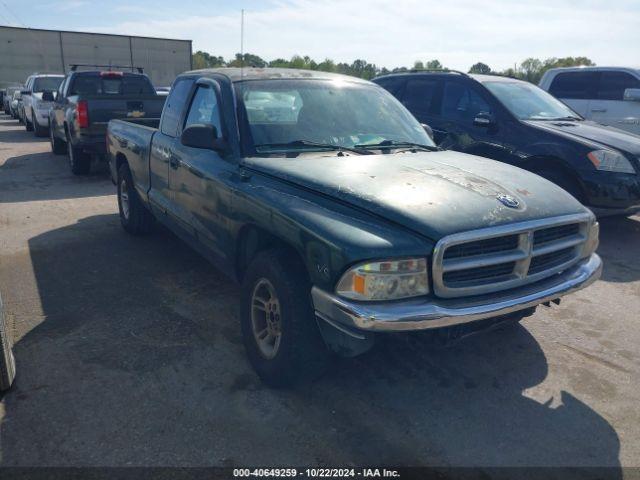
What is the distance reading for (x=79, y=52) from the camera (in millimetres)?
37375

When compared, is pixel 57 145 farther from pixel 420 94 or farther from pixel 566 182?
pixel 566 182

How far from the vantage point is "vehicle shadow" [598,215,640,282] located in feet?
17.3

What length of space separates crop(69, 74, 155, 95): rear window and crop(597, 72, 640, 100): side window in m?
9.21

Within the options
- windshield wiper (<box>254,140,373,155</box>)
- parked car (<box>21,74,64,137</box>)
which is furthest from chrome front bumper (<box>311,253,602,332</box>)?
parked car (<box>21,74,64,137</box>)

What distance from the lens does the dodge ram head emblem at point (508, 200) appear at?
2.83 m

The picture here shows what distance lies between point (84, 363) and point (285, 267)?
1590 mm

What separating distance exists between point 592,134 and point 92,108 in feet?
25.8

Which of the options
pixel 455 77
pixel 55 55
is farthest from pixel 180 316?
pixel 55 55

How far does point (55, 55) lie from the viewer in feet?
121

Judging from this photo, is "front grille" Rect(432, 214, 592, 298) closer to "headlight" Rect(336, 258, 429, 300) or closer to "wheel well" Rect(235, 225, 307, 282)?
"headlight" Rect(336, 258, 429, 300)

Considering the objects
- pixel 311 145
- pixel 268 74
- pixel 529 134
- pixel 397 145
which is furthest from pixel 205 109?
pixel 529 134

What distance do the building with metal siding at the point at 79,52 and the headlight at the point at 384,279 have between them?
38.7 meters

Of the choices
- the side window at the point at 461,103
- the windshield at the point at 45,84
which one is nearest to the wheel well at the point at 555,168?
the side window at the point at 461,103

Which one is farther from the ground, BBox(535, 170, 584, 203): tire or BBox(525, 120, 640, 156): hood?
BBox(525, 120, 640, 156): hood
